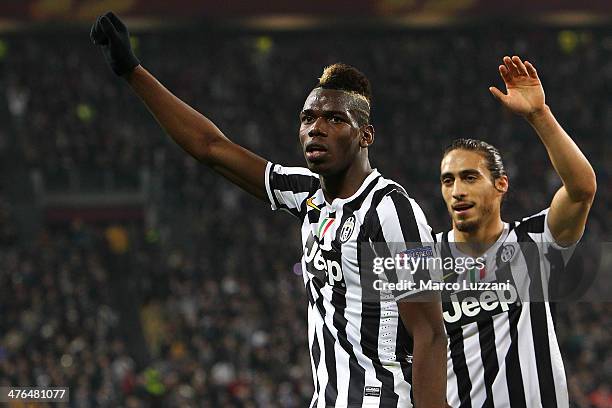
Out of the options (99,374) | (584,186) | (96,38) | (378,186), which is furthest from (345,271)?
(99,374)

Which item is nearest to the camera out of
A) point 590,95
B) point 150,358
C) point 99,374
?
point 99,374

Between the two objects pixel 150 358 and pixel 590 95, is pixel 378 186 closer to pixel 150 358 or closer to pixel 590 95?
pixel 150 358

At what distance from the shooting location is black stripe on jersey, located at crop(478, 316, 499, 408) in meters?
3.92

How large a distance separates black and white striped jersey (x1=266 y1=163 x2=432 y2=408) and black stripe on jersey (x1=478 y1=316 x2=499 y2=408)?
528 mm

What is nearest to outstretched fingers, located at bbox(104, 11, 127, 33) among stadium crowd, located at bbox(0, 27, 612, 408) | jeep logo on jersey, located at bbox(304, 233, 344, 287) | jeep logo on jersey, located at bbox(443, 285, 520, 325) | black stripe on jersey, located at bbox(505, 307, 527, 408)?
jeep logo on jersey, located at bbox(304, 233, 344, 287)

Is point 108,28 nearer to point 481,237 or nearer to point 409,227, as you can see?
point 409,227

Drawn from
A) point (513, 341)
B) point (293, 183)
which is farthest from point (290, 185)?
point (513, 341)

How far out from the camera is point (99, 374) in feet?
42.4

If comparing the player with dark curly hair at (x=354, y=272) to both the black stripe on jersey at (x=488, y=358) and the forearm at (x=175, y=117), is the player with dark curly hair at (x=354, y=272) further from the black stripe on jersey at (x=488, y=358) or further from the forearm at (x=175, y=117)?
the black stripe on jersey at (x=488, y=358)

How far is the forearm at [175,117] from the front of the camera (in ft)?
12.8

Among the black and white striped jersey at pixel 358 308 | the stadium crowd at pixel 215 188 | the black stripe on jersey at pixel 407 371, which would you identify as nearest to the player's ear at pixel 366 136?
the black and white striped jersey at pixel 358 308

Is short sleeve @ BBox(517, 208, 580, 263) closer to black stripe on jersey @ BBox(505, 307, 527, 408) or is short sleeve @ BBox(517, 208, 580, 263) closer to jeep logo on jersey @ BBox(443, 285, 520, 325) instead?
jeep logo on jersey @ BBox(443, 285, 520, 325)

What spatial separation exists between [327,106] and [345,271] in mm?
573

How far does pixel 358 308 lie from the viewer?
3525 mm
